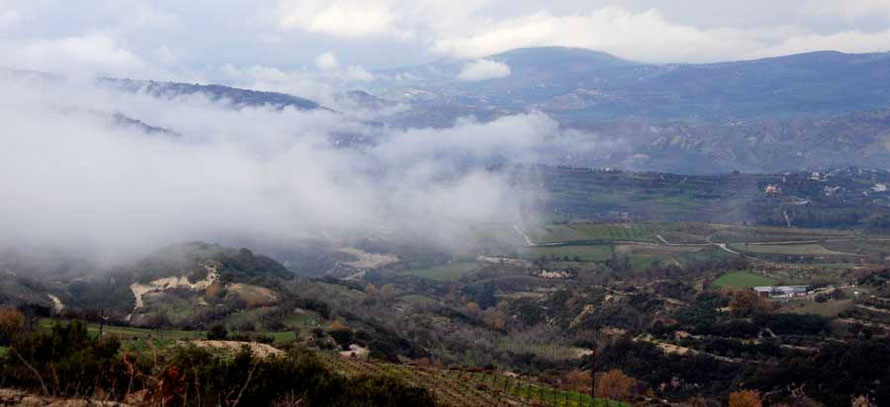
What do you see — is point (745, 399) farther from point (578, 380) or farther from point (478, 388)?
point (478, 388)

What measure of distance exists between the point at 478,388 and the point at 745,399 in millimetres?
15813

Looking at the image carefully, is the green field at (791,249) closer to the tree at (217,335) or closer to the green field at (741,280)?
the green field at (741,280)

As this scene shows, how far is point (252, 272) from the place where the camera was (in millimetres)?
77125

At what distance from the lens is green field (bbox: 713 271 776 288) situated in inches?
2937

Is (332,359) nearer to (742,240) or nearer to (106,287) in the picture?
(106,287)

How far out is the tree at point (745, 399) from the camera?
35.6m

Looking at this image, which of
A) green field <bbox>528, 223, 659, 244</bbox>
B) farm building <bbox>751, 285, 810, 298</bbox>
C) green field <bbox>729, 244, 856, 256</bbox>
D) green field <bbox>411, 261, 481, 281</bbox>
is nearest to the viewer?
farm building <bbox>751, 285, 810, 298</bbox>

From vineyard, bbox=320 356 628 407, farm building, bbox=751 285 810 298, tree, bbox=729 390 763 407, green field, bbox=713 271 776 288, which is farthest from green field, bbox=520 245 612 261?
vineyard, bbox=320 356 628 407

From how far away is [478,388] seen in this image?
30.4 meters

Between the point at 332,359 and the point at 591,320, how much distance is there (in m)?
42.0

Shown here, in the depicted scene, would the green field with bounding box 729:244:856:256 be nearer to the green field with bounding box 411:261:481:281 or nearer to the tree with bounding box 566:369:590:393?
the green field with bounding box 411:261:481:281

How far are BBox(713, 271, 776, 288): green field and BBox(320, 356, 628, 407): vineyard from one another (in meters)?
47.6

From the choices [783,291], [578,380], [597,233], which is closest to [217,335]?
[578,380]

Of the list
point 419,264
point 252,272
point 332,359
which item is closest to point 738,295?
point 332,359
